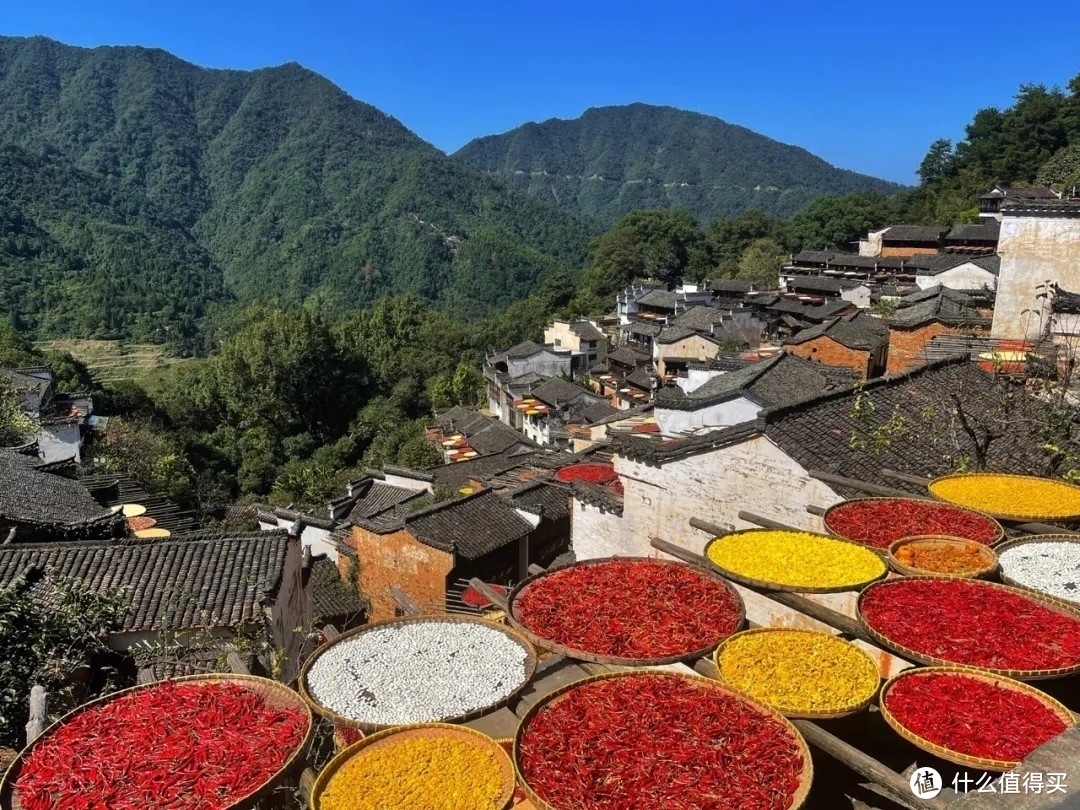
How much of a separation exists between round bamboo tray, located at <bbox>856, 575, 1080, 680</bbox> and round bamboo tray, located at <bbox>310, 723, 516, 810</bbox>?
2200mm

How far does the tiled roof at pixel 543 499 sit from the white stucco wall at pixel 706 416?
2468mm

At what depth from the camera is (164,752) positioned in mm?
3424

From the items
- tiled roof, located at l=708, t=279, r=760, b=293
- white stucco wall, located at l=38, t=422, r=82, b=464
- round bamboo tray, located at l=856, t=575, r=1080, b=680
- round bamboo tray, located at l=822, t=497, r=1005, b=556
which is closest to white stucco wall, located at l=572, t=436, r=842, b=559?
round bamboo tray, located at l=822, t=497, r=1005, b=556

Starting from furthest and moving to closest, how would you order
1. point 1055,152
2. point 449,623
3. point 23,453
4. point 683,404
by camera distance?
point 1055,152
point 23,453
point 683,404
point 449,623

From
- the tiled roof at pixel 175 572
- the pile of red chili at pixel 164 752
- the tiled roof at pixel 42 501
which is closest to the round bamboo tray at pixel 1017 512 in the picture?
the pile of red chili at pixel 164 752

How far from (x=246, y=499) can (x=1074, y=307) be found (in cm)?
3041

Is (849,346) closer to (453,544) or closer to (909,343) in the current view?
(909,343)

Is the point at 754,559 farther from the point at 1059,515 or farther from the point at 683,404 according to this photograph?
the point at 683,404

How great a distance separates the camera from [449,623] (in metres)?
4.56

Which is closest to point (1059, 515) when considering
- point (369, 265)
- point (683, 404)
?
point (683, 404)

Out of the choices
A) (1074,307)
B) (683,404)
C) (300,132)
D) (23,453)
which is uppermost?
(300,132)

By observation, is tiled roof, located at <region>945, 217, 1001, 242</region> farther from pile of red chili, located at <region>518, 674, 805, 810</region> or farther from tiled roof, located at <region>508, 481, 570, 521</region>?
→ pile of red chili, located at <region>518, 674, 805, 810</region>

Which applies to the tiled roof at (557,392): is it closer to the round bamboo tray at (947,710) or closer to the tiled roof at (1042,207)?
the tiled roof at (1042,207)

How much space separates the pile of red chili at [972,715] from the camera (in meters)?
3.26
